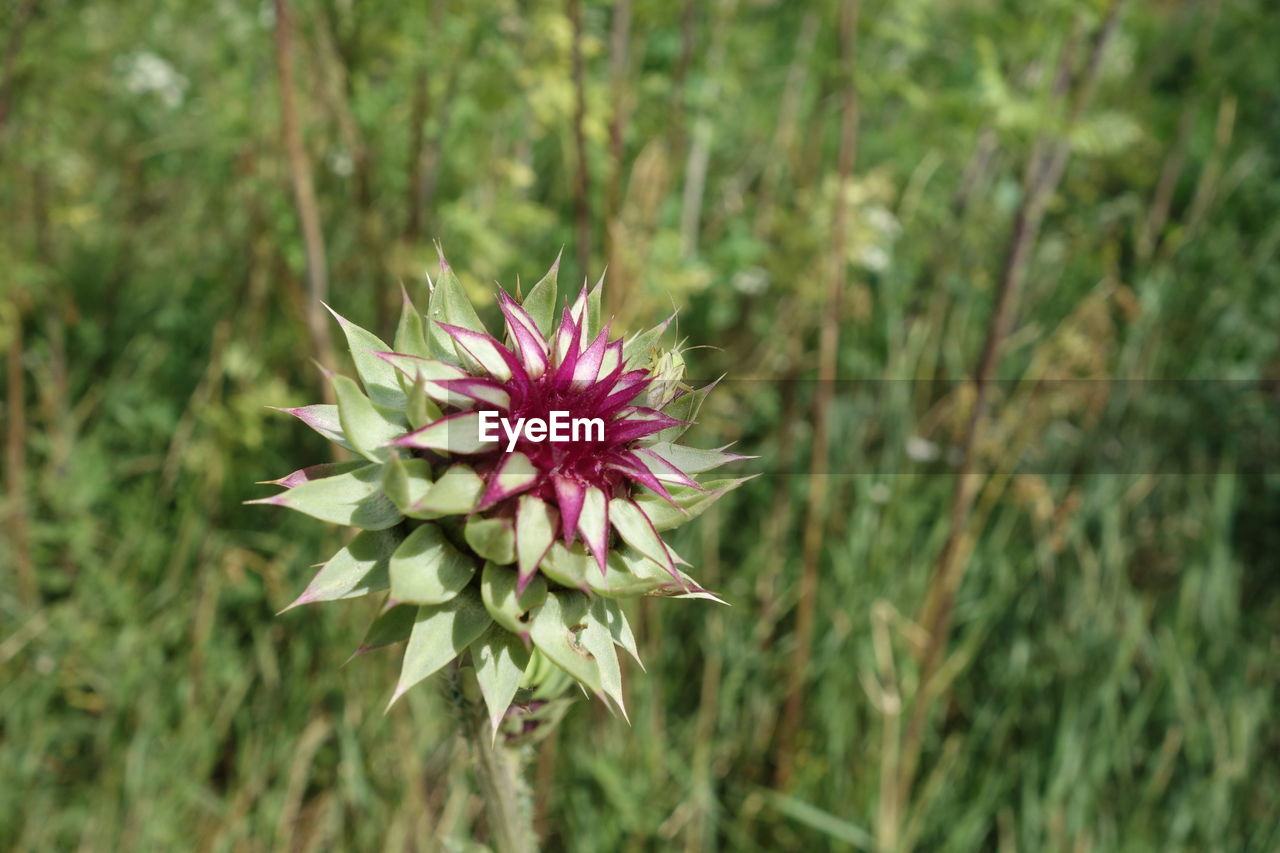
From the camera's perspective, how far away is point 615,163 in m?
2.05

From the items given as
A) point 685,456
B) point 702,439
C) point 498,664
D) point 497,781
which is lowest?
point 497,781

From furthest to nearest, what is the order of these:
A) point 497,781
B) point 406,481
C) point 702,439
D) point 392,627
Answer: point 702,439
point 497,781
point 392,627
point 406,481

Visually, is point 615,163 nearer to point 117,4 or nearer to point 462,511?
point 462,511

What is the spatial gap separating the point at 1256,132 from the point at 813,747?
356 centimetres

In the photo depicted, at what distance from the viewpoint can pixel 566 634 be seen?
39.3 inches

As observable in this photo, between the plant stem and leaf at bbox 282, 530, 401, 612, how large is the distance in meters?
0.21

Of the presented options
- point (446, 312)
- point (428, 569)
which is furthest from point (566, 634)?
point (446, 312)

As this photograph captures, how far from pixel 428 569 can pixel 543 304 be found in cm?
36

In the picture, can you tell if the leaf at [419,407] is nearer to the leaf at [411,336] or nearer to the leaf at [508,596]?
the leaf at [411,336]

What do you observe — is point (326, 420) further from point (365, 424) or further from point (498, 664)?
point (498, 664)

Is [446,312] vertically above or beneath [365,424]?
above

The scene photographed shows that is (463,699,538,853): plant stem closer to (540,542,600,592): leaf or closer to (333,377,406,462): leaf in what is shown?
(540,542,600,592): leaf

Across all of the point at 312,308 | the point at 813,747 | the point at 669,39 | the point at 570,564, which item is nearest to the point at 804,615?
the point at 813,747

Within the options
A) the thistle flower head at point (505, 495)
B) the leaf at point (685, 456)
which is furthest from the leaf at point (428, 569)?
the leaf at point (685, 456)
